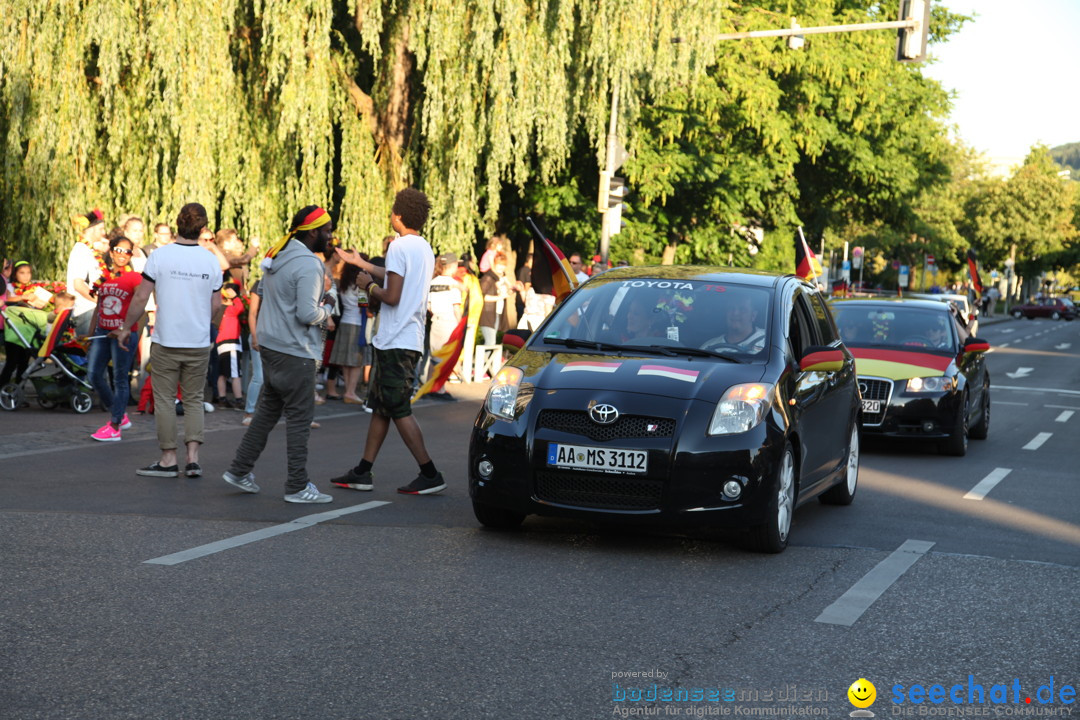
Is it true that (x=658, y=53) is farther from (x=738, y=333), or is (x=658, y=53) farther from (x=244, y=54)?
(x=738, y=333)

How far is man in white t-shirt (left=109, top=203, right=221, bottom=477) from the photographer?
Result: 9078 mm

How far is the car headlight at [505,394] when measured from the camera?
7312mm

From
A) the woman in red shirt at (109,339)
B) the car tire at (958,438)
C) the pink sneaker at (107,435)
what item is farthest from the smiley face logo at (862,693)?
the car tire at (958,438)

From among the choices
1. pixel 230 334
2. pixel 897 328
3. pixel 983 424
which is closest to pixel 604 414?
pixel 230 334

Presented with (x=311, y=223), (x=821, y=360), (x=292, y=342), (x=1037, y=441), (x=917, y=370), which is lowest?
(x=1037, y=441)

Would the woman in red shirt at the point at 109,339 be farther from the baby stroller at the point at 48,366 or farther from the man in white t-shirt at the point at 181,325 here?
the man in white t-shirt at the point at 181,325

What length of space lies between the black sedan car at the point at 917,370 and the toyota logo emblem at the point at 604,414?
6.27 meters

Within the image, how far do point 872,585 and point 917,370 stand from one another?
6.83 meters

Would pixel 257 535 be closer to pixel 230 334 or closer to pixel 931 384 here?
pixel 230 334

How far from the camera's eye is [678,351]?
771cm

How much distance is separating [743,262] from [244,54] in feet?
48.0

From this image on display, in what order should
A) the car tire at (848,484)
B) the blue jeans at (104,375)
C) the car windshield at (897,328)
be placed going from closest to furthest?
the car tire at (848,484) → the blue jeans at (104,375) → the car windshield at (897,328)

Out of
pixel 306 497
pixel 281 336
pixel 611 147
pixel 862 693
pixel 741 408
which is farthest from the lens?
pixel 611 147

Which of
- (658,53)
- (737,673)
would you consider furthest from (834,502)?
(658,53)
